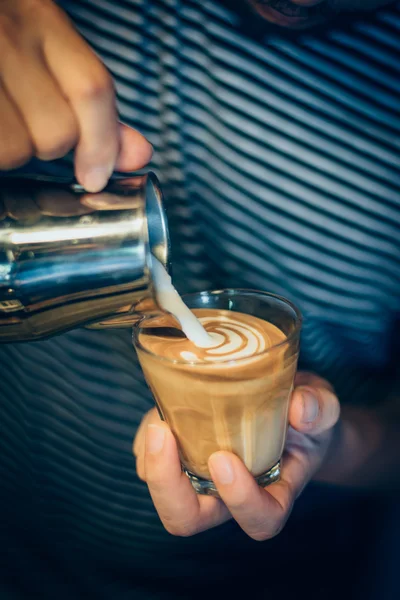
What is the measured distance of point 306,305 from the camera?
88cm

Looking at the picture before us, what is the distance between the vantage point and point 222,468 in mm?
615

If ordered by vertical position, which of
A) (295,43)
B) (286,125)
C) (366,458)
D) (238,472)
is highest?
(295,43)

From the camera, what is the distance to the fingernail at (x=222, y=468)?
0.61 metres

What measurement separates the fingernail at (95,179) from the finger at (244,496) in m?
0.36

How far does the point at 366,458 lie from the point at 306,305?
0.33m

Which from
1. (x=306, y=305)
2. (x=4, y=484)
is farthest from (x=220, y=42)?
(x=4, y=484)

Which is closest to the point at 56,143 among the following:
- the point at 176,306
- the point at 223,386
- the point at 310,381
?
the point at 176,306

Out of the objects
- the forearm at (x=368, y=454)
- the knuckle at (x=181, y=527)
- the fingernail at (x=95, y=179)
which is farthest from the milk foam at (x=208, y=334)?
the forearm at (x=368, y=454)

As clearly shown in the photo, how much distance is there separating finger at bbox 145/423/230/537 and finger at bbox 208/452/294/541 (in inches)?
1.9

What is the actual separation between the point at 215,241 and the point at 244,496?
0.45 m

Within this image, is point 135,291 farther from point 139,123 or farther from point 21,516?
point 21,516

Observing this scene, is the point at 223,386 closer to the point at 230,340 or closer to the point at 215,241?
the point at 230,340

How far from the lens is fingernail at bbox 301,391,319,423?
67 cm

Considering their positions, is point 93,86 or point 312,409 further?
point 312,409
